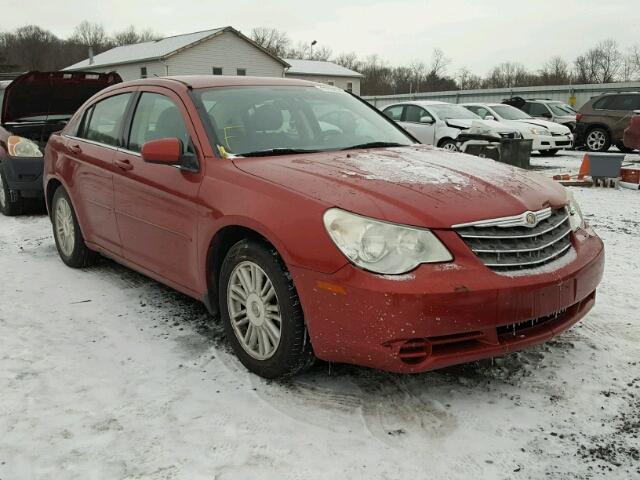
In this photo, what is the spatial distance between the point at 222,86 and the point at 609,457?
301 cm

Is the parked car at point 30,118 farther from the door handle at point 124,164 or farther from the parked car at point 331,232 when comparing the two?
the door handle at point 124,164

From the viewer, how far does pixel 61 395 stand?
293 cm

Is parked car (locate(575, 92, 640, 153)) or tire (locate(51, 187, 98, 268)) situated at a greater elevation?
parked car (locate(575, 92, 640, 153))

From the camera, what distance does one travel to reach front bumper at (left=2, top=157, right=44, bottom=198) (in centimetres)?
723

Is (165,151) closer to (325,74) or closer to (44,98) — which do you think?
(44,98)

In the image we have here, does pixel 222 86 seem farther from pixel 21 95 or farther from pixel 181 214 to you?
pixel 21 95

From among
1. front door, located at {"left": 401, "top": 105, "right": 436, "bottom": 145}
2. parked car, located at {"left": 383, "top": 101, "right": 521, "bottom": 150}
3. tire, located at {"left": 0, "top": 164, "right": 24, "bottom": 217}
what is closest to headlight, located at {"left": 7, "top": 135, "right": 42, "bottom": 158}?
tire, located at {"left": 0, "top": 164, "right": 24, "bottom": 217}

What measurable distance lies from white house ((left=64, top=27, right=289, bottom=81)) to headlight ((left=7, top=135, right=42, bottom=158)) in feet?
94.3

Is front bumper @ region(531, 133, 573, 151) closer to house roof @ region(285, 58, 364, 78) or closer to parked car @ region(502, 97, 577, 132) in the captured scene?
parked car @ region(502, 97, 577, 132)

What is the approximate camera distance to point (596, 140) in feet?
55.4

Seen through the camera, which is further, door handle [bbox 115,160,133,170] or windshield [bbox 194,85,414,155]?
door handle [bbox 115,160,133,170]

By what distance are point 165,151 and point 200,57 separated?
117ft

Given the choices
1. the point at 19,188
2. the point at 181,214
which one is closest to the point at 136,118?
the point at 181,214

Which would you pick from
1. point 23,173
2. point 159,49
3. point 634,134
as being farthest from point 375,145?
point 159,49
